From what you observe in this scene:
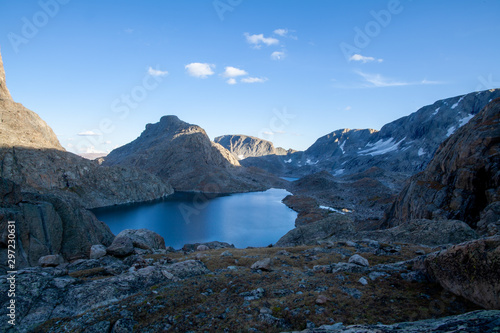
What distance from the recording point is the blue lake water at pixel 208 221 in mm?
69250

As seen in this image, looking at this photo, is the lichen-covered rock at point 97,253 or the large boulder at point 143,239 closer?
the lichen-covered rock at point 97,253

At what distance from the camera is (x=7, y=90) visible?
111 metres

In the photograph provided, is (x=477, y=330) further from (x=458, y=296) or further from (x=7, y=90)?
(x=7, y=90)

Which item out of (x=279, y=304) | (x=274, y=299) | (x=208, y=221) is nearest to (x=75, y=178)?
(x=208, y=221)

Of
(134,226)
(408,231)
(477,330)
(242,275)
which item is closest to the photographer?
(477,330)

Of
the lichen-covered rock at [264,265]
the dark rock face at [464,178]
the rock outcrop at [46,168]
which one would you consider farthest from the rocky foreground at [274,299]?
the rock outcrop at [46,168]

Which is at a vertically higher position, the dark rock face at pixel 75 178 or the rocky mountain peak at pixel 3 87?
the rocky mountain peak at pixel 3 87

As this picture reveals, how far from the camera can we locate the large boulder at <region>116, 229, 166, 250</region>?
25672mm

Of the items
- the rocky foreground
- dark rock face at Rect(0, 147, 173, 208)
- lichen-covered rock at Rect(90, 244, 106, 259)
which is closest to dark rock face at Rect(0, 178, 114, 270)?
lichen-covered rock at Rect(90, 244, 106, 259)

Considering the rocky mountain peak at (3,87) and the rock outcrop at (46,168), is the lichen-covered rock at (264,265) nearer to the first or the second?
the rock outcrop at (46,168)

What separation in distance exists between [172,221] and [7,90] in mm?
97766

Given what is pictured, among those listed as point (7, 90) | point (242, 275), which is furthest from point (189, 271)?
point (7, 90)

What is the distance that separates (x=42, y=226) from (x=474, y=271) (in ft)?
102

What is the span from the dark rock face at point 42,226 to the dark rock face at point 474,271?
27.6m
